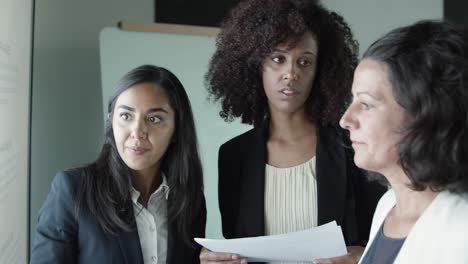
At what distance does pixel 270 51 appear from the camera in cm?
182

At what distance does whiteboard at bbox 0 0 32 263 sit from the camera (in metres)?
1.73

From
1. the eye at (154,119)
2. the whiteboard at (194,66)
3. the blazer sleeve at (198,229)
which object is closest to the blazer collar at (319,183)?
the blazer sleeve at (198,229)

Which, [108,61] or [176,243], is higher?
[108,61]

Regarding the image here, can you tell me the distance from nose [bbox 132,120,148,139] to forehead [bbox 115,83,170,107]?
61mm

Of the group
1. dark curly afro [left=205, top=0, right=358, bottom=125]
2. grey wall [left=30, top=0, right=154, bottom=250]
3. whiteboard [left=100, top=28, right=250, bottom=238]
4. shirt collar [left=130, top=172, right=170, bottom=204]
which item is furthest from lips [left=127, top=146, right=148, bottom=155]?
grey wall [left=30, top=0, right=154, bottom=250]

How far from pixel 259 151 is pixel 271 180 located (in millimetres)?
117

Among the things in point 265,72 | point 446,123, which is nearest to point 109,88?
point 265,72

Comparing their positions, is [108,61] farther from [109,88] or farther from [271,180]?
[271,180]

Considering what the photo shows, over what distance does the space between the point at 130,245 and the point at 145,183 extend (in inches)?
9.8

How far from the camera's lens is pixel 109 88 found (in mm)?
3225

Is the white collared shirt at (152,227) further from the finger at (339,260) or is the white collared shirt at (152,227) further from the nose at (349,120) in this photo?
the nose at (349,120)

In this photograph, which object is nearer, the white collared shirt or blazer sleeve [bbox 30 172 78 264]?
blazer sleeve [bbox 30 172 78 264]

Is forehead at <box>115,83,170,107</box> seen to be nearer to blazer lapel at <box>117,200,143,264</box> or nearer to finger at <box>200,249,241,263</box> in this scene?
blazer lapel at <box>117,200,143,264</box>

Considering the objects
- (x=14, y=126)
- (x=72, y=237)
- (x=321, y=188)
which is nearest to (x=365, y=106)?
(x=321, y=188)
